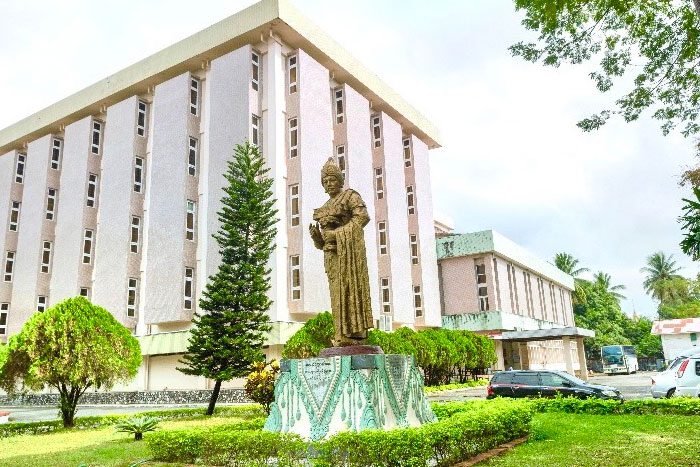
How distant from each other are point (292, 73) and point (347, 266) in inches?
801

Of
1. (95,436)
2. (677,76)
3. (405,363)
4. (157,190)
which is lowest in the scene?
(95,436)

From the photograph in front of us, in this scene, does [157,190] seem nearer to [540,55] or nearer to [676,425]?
[540,55]

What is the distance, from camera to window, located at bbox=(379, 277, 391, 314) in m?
29.8

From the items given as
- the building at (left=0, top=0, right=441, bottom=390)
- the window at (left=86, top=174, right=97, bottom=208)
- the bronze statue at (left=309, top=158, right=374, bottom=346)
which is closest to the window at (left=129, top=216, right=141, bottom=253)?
the building at (left=0, top=0, right=441, bottom=390)

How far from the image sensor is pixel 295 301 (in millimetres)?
23328

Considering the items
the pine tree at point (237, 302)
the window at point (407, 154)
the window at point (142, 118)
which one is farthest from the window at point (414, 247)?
the window at point (142, 118)

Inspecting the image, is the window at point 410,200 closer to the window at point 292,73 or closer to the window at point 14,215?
the window at point 292,73

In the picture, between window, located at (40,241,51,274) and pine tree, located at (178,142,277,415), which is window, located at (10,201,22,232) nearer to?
window, located at (40,241,51,274)

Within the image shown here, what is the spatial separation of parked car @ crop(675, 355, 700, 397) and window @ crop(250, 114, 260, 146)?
60.2 feet

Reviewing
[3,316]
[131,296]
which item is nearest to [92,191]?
[131,296]

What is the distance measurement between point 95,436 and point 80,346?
8.20 feet

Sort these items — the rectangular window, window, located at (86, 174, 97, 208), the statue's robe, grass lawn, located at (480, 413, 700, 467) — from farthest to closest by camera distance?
window, located at (86, 174, 97, 208)
the rectangular window
the statue's robe
grass lawn, located at (480, 413, 700, 467)

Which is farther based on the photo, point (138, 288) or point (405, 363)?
point (138, 288)

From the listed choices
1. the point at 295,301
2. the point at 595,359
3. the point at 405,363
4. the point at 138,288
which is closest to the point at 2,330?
the point at 138,288
